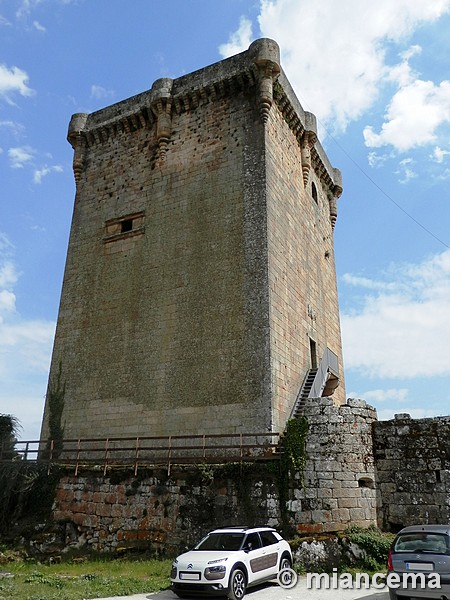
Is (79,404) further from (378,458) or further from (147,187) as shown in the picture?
(378,458)

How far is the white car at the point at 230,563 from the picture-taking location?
834 cm

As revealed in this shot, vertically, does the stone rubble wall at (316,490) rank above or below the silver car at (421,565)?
above

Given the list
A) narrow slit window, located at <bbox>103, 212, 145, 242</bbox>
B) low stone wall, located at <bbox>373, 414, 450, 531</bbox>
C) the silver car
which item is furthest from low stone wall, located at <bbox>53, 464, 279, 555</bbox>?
narrow slit window, located at <bbox>103, 212, 145, 242</bbox>

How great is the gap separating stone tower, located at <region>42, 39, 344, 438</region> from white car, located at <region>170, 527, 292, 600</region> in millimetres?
3958

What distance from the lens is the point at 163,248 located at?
17250 millimetres

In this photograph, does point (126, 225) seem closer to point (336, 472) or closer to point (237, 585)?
point (336, 472)

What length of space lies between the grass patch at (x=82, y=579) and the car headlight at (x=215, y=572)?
1.76 metres

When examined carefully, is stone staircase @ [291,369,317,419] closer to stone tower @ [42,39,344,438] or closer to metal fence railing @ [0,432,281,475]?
stone tower @ [42,39,344,438]

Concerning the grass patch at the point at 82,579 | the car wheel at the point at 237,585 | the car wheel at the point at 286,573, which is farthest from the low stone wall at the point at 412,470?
the grass patch at the point at 82,579

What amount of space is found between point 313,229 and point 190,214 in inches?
224

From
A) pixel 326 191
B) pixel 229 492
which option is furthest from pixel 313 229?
pixel 229 492

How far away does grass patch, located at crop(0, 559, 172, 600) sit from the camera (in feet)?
30.1

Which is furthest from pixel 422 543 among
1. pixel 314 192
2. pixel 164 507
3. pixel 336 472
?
pixel 314 192

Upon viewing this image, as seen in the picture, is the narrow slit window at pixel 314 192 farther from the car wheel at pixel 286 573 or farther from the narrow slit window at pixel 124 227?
the car wheel at pixel 286 573
